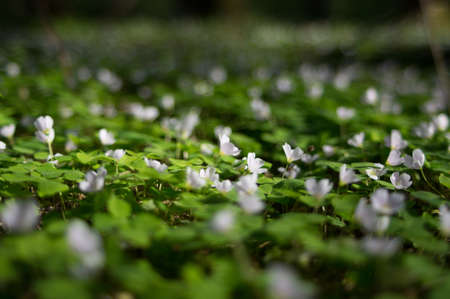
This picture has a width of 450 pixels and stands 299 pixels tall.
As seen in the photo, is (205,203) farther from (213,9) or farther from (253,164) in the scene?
(213,9)

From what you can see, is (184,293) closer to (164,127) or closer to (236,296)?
(236,296)

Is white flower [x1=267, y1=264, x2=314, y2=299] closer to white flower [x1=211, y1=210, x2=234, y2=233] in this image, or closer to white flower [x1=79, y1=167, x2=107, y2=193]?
white flower [x1=211, y1=210, x2=234, y2=233]

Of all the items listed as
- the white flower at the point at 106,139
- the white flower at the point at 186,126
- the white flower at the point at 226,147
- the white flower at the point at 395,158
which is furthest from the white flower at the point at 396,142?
the white flower at the point at 106,139

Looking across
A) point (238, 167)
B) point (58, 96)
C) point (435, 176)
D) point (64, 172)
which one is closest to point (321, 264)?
point (238, 167)

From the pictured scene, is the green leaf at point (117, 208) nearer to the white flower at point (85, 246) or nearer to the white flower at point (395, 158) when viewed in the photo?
the white flower at point (85, 246)

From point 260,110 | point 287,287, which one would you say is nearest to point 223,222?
point 287,287

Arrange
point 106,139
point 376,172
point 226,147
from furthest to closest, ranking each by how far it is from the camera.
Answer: point 106,139 < point 226,147 < point 376,172
